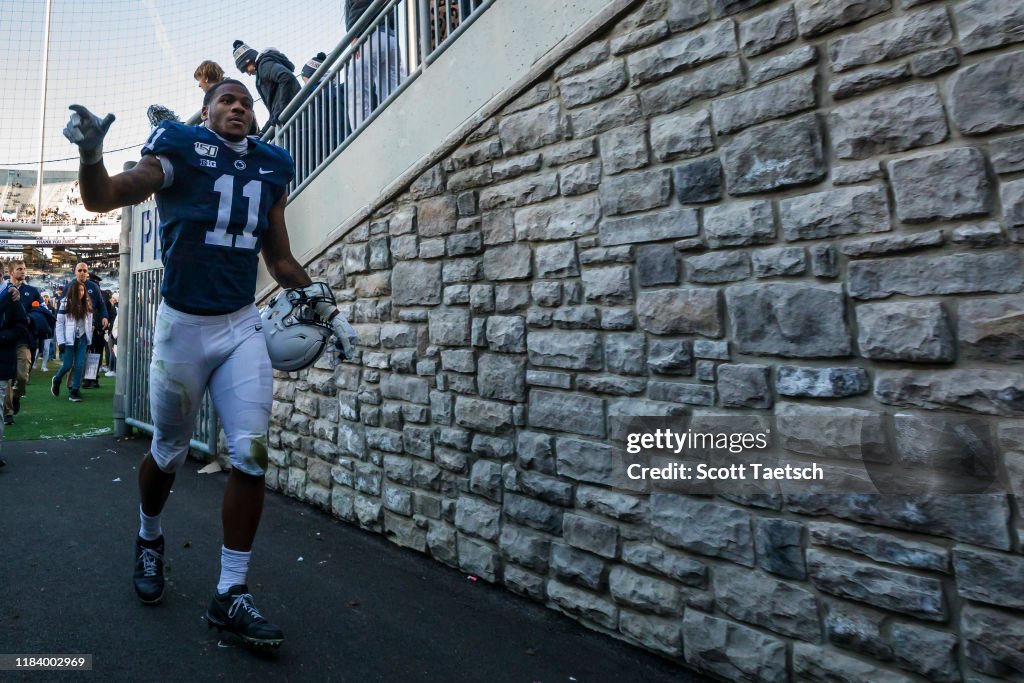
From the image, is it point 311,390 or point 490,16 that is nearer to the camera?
point 490,16

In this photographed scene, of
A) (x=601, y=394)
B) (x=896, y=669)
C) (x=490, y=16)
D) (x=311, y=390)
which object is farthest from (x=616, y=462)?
(x=311, y=390)

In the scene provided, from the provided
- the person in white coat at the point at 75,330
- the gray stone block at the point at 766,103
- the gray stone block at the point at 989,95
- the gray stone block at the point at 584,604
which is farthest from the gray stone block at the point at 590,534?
the person in white coat at the point at 75,330

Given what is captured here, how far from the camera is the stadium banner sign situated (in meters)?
7.10

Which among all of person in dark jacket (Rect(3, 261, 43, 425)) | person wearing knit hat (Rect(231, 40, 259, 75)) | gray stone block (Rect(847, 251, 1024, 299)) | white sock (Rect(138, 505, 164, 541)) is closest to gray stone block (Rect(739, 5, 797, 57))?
gray stone block (Rect(847, 251, 1024, 299))

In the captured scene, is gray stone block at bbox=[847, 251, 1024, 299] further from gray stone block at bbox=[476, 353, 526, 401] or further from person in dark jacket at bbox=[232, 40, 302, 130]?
person in dark jacket at bbox=[232, 40, 302, 130]

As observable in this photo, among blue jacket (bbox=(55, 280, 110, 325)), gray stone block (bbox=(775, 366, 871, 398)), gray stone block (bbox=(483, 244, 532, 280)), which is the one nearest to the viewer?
gray stone block (bbox=(775, 366, 871, 398))

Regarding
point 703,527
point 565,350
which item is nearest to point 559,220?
point 565,350

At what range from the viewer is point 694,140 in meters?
2.74

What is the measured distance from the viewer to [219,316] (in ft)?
9.66

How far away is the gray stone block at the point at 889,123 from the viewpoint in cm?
212

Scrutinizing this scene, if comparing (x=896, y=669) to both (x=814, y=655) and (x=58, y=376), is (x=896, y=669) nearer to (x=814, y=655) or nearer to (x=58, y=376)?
(x=814, y=655)

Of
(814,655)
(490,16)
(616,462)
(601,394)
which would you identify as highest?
(490,16)

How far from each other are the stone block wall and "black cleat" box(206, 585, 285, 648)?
1255mm

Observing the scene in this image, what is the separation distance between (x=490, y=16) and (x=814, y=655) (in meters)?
3.44
